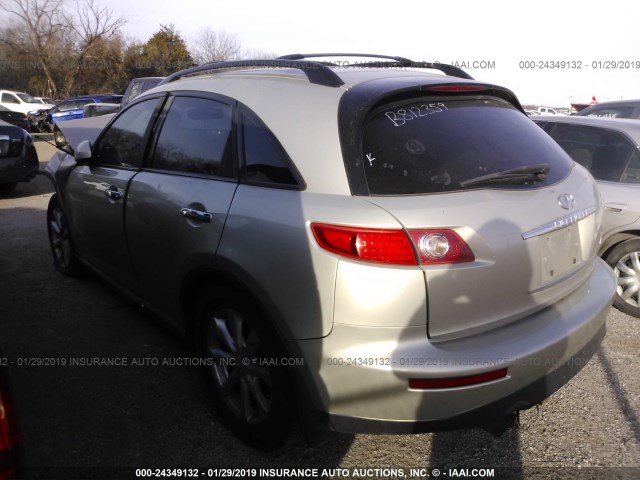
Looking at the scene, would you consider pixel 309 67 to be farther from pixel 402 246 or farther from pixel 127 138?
pixel 127 138

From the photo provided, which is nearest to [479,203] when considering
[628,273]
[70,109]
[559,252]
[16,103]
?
[559,252]

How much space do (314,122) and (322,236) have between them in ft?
1.78

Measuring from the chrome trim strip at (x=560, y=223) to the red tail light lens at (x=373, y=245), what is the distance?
543 mm

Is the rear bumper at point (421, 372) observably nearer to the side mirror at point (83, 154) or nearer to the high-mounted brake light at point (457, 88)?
the high-mounted brake light at point (457, 88)

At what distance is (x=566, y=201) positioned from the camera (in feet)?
7.67

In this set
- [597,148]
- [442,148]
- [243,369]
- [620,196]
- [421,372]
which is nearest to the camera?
[421,372]

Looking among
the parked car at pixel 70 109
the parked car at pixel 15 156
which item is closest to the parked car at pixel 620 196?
the parked car at pixel 15 156

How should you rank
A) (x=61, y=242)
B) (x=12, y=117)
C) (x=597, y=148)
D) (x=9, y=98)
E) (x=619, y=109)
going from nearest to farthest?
(x=597, y=148) → (x=61, y=242) → (x=619, y=109) → (x=12, y=117) → (x=9, y=98)

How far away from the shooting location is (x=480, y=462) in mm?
2445

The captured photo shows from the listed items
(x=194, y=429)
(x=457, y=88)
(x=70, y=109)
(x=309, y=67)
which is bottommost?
(x=194, y=429)

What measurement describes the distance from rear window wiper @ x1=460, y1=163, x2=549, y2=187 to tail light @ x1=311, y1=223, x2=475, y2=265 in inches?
12.5

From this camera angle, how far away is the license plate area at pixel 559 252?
7.17 feet

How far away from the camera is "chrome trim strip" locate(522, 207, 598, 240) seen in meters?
2.11

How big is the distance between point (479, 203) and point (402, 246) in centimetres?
39
